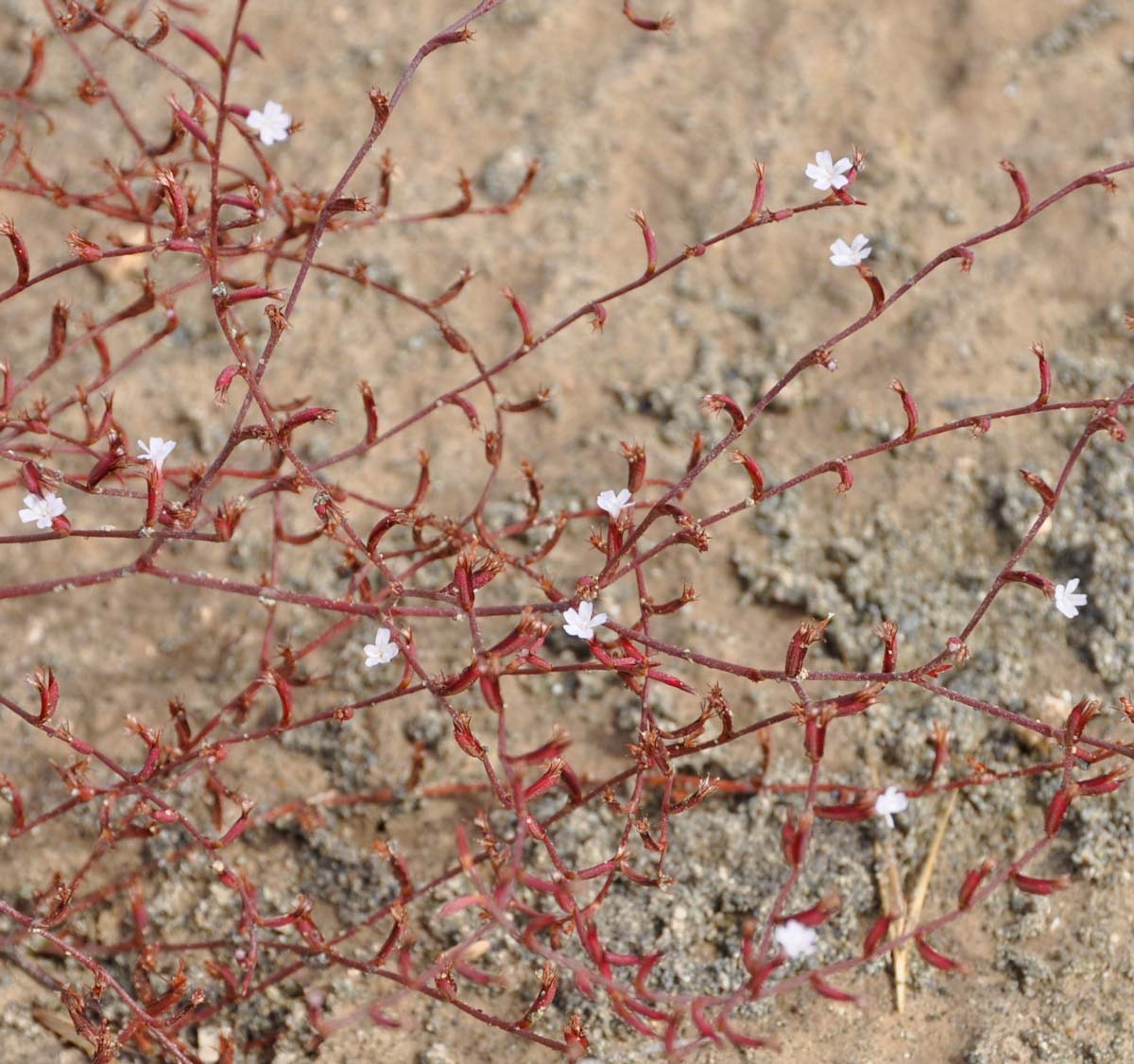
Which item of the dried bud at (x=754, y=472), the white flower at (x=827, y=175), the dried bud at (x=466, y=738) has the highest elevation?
the white flower at (x=827, y=175)

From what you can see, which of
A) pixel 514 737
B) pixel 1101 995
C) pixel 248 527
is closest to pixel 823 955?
pixel 1101 995

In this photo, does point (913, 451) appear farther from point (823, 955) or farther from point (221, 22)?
point (221, 22)

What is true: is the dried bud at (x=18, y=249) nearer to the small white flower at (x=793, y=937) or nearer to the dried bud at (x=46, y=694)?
the dried bud at (x=46, y=694)

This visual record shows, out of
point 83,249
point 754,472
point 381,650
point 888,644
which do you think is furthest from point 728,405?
point 83,249

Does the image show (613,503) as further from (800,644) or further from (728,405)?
(800,644)

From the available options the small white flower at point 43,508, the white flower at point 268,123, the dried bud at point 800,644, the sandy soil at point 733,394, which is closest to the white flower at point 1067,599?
the dried bud at point 800,644
